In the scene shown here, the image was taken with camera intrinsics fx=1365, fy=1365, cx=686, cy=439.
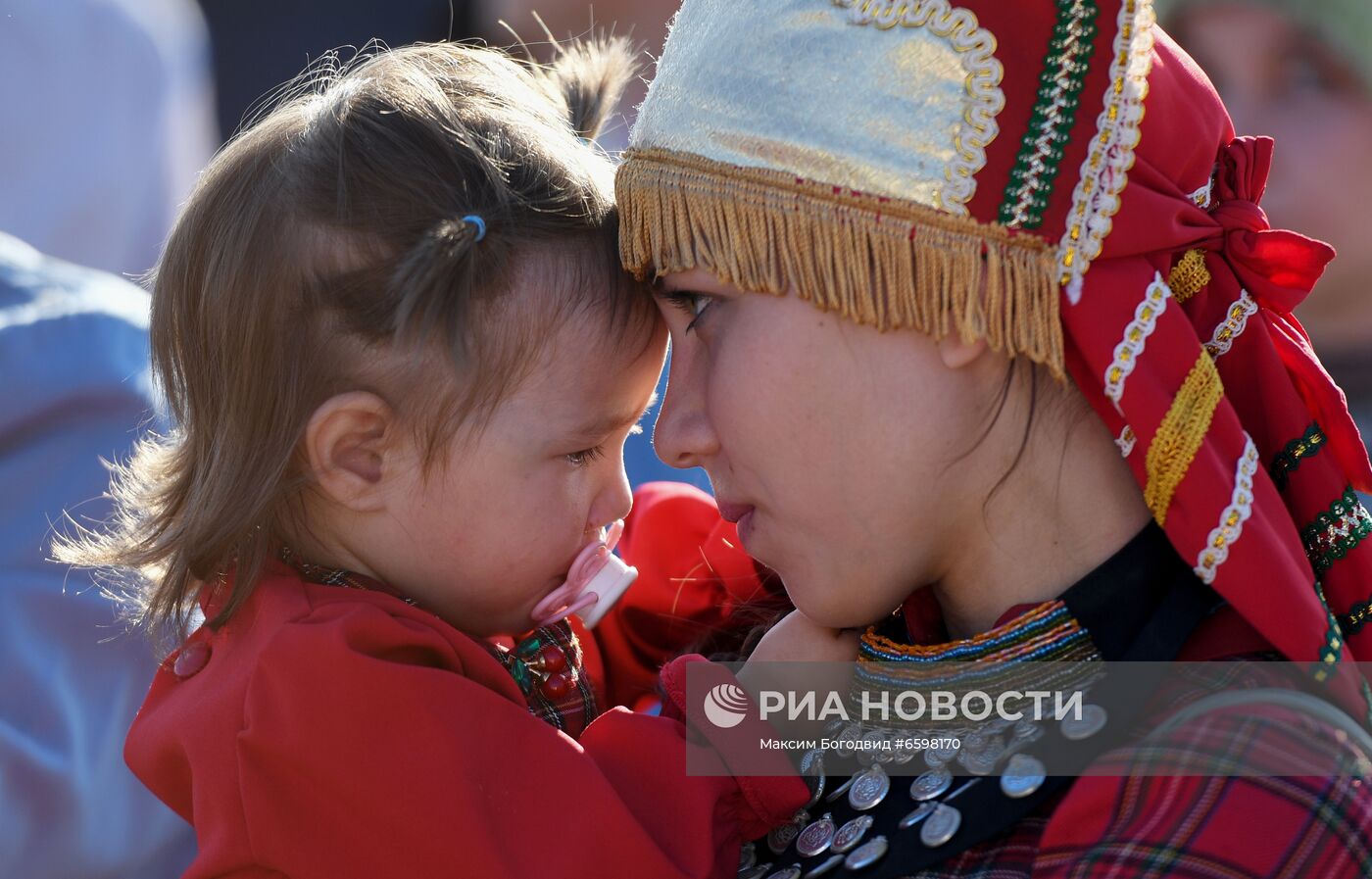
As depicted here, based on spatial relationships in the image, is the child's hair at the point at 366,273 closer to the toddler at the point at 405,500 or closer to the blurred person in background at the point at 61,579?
the toddler at the point at 405,500

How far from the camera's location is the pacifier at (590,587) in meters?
1.92

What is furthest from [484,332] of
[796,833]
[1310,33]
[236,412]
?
[1310,33]

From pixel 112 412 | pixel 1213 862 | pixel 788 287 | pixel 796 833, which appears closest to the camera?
pixel 1213 862

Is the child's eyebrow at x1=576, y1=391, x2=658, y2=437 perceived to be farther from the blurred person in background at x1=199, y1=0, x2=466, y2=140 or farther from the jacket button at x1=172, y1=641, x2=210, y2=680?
the blurred person in background at x1=199, y1=0, x2=466, y2=140

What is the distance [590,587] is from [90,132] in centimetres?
224

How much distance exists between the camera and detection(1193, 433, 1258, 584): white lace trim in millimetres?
1370

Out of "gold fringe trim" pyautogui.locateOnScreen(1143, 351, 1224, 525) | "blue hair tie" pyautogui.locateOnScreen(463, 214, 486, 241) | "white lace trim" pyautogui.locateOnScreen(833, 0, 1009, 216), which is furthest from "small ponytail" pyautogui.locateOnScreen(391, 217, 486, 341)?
"gold fringe trim" pyautogui.locateOnScreen(1143, 351, 1224, 525)

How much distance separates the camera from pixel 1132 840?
1.29 m

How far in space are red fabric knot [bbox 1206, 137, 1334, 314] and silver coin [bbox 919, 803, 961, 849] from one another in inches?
26.2

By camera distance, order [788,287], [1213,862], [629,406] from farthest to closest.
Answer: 1. [629,406]
2. [788,287]
3. [1213,862]

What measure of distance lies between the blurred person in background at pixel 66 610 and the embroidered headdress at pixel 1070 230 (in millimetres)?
1371

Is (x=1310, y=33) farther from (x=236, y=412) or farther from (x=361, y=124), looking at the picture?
(x=236, y=412)

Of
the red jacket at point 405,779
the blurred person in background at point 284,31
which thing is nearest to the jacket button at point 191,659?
the red jacket at point 405,779

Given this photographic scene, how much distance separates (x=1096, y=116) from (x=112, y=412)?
186cm
